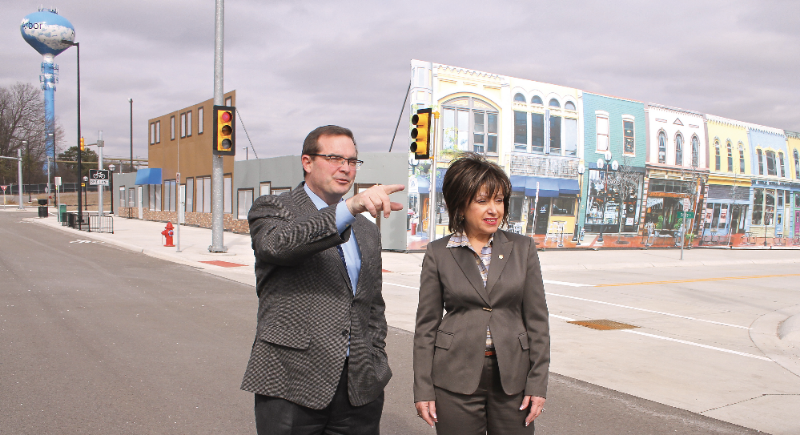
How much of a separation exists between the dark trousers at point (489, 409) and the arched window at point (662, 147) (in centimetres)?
2994

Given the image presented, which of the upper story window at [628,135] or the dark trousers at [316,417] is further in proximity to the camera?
the upper story window at [628,135]

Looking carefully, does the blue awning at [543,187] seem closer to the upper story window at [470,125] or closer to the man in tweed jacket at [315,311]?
the upper story window at [470,125]

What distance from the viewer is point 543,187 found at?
2562cm

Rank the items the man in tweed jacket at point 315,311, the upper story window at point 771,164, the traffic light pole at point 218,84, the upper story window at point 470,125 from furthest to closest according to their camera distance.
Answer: the upper story window at point 771,164 < the upper story window at point 470,125 < the traffic light pole at point 218,84 < the man in tweed jacket at point 315,311

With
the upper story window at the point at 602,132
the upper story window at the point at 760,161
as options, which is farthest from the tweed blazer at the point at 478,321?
the upper story window at the point at 760,161

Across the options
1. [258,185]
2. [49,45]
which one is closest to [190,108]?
[258,185]

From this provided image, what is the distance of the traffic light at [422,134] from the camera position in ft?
44.3

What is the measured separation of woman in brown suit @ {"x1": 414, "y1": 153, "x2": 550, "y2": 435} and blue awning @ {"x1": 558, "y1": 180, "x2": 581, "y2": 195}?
2424 cm

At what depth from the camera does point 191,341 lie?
24.1 ft

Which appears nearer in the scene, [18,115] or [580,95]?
[580,95]

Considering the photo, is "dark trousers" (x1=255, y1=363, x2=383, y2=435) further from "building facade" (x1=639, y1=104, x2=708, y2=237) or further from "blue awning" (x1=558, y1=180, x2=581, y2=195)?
"building facade" (x1=639, y1=104, x2=708, y2=237)

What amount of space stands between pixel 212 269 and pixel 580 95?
18.4 meters

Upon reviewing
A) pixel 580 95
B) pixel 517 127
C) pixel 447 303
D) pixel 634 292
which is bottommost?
pixel 634 292

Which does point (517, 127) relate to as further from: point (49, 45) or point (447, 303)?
point (49, 45)
